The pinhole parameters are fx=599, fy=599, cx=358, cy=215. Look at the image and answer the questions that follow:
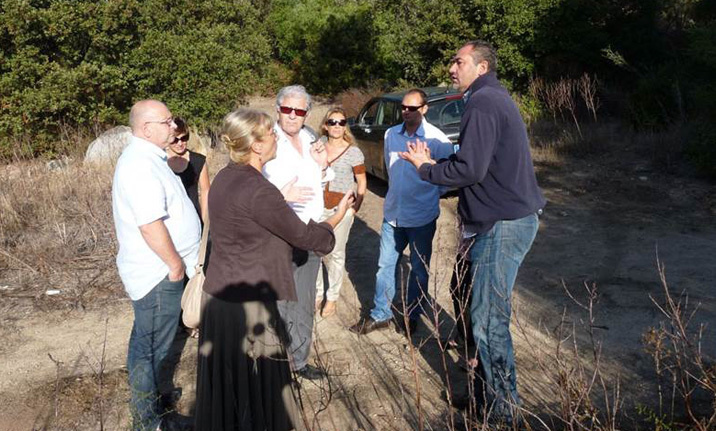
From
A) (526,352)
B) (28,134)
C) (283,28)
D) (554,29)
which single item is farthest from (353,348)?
(283,28)

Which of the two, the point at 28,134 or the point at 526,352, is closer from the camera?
the point at 526,352

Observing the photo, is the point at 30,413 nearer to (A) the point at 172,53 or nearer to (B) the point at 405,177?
(B) the point at 405,177

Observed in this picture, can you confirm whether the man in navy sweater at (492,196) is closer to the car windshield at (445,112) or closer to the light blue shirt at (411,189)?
the light blue shirt at (411,189)

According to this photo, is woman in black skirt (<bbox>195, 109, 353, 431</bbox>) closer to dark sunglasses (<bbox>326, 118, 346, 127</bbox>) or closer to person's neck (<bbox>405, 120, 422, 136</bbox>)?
person's neck (<bbox>405, 120, 422, 136</bbox>)

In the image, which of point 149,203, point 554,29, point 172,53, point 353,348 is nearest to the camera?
point 149,203

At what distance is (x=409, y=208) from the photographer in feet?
15.0

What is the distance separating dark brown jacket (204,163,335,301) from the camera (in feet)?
9.40

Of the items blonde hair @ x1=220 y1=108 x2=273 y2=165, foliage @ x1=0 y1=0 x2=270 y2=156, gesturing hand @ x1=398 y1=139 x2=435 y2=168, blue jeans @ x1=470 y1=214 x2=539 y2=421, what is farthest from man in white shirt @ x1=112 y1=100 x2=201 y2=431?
foliage @ x1=0 y1=0 x2=270 y2=156

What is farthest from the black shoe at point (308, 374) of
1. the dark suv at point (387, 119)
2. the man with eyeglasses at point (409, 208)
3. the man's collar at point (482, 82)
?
the dark suv at point (387, 119)

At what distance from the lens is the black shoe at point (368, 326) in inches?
191

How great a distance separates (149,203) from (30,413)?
1.98 m

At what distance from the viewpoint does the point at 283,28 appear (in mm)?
25734

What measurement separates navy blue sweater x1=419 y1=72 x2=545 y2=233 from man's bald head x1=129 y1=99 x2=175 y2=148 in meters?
1.50

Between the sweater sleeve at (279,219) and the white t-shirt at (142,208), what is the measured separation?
2.24 feet
